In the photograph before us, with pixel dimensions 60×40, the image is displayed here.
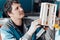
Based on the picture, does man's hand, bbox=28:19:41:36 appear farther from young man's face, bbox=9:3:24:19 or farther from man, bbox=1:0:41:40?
young man's face, bbox=9:3:24:19

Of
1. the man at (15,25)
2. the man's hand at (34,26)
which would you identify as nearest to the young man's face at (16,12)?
the man at (15,25)

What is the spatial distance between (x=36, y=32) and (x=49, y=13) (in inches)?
7.9

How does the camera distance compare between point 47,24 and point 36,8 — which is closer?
point 47,24

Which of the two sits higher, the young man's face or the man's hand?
the young man's face

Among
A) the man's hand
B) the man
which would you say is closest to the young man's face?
the man

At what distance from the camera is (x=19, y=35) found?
53.0 inches

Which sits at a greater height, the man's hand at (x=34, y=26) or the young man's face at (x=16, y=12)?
the young man's face at (x=16, y=12)

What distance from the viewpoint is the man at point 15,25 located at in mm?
1301

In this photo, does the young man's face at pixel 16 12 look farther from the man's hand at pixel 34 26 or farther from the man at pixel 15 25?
the man's hand at pixel 34 26

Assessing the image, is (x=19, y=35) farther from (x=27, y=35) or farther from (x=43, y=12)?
(x=43, y=12)

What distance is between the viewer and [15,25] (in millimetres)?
1367

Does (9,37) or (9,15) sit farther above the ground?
(9,15)

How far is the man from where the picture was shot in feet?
4.27

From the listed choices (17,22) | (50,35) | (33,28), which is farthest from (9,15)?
(50,35)
